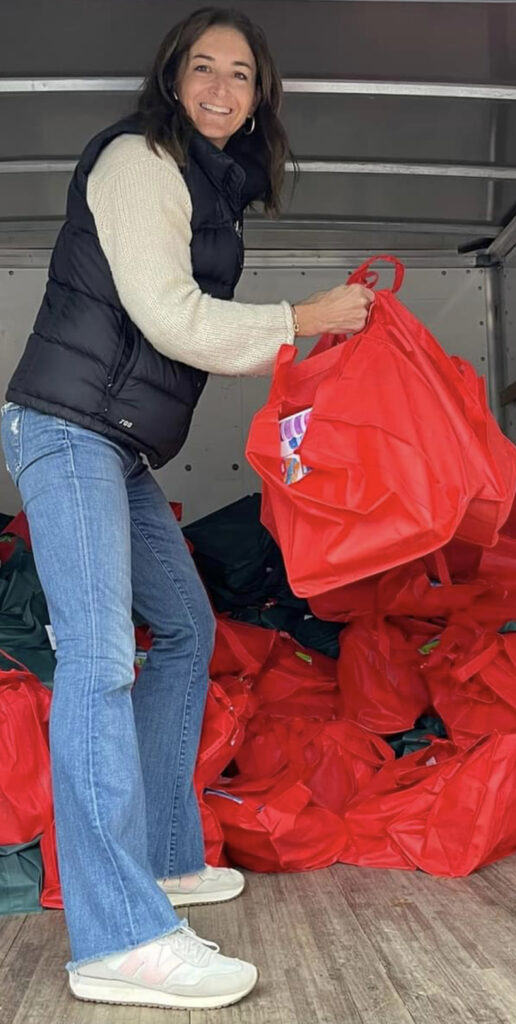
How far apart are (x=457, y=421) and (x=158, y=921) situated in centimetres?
95

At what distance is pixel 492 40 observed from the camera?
246 centimetres

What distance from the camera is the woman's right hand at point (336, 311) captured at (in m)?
1.82

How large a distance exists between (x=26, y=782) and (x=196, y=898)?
415 millimetres

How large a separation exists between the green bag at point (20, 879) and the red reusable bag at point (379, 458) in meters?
0.85

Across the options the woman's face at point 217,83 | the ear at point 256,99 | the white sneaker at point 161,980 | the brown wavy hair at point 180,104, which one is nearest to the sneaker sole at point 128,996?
the white sneaker at point 161,980

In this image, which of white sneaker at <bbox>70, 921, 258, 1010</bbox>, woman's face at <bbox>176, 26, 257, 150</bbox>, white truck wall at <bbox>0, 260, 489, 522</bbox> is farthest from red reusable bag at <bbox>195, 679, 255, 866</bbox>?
white truck wall at <bbox>0, 260, 489, 522</bbox>

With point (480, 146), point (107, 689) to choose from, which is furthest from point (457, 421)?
point (480, 146)

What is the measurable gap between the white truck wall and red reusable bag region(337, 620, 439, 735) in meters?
1.22

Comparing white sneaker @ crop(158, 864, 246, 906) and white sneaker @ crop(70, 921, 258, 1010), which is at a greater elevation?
white sneaker @ crop(70, 921, 258, 1010)

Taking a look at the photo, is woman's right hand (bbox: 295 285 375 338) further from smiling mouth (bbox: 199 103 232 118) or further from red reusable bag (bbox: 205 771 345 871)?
red reusable bag (bbox: 205 771 345 871)

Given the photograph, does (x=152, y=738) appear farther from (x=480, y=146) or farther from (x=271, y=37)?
(x=480, y=146)

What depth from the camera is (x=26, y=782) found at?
2.12 meters

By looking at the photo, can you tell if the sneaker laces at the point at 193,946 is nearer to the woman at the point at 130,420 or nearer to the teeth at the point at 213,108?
the woman at the point at 130,420

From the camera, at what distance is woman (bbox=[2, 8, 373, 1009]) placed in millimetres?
1583
